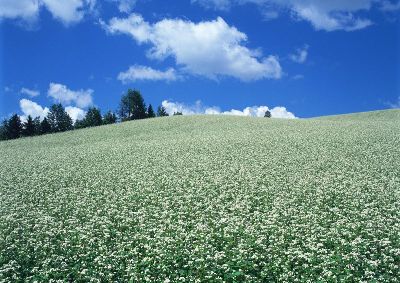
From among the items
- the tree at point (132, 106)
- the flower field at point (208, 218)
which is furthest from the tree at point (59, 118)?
the flower field at point (208, 218)

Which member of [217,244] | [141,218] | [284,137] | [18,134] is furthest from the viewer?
[18,134]

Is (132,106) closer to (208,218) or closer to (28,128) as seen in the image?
(28,128)

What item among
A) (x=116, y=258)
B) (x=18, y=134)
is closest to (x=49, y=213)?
(x=116, y=258)

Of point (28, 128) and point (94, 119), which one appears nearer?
point (28, 128)

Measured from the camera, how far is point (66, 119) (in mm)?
104188

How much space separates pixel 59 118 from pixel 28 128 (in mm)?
15268

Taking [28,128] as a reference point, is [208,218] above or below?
below

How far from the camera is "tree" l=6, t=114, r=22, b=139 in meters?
87.7

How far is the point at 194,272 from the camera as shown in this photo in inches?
476

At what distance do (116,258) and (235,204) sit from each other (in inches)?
287

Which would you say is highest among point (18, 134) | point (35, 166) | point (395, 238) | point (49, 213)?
point (18, 134)

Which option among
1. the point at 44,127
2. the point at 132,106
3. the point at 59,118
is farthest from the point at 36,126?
the point at 132,106

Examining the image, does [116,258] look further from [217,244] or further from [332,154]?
[332,154]

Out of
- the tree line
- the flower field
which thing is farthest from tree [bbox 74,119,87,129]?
the flower field
